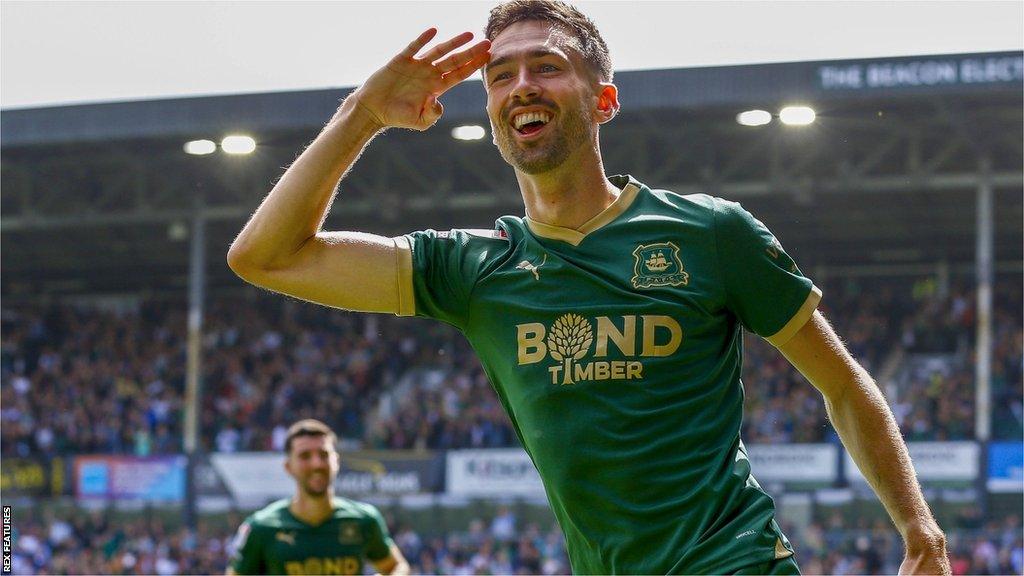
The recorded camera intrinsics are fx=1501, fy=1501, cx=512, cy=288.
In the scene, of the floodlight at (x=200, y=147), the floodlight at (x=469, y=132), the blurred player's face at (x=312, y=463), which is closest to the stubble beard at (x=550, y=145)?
the blurred player's face at (x=312, y=463)

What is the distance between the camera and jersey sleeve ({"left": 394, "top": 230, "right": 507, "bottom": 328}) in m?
3.36

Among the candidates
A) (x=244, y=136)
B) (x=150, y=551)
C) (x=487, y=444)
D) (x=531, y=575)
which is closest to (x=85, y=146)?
(x=244, y=136)

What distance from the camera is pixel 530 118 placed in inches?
128

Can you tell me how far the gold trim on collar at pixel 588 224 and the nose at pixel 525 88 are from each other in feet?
0.97

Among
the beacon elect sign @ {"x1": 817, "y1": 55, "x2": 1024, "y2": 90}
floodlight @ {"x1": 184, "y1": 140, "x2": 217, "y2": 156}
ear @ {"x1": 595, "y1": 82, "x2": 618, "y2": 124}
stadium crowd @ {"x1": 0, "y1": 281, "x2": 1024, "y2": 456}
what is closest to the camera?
ear @ {"x1": 595, "y1": 82, "x2": 618, "y2": 124}

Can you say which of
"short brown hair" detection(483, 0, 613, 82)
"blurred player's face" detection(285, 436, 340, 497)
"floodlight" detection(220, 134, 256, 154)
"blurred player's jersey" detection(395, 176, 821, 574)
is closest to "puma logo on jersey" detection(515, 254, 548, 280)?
"blurred player's jersey" detection(395, 176, 821, 574)

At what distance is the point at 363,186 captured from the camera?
27.6 m

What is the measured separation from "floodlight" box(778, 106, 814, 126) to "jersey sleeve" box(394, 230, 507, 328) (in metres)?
19.6

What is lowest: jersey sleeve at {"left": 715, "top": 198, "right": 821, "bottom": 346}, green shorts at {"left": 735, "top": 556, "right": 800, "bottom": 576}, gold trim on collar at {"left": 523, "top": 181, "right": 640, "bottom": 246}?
green shorts at {"left": 735, "top": 556, "right": 800, "bottom": 576}

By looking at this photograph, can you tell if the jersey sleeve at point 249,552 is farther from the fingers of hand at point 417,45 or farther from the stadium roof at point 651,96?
the stadium roof at point 651,96

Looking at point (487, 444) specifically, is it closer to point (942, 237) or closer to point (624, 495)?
point (942, 237)

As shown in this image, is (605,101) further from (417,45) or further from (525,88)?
(417,45)

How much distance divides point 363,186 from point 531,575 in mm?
9084

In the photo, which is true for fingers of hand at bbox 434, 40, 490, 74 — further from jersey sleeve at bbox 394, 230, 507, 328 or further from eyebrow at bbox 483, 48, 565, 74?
jersey sleeve at bbox 394, 230, 507, 328
